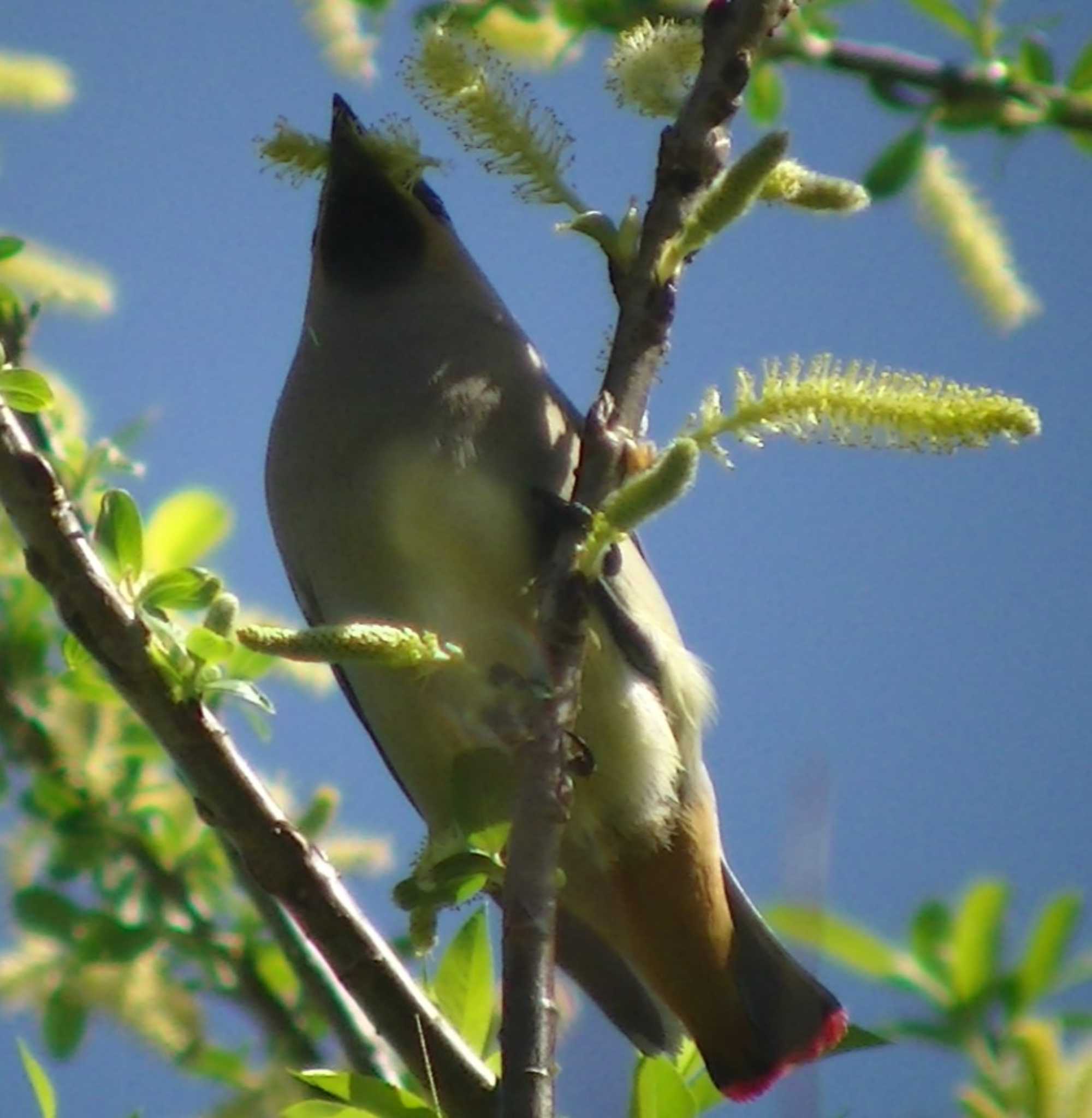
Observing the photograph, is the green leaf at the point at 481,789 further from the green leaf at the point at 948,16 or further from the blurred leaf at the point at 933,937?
the green leaf at the point at 948,16

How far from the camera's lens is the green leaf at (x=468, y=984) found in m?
1.52

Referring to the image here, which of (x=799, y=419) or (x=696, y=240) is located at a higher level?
(x=696, y=240)

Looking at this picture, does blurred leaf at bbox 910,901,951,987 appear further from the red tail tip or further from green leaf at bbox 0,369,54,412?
the red tail tip

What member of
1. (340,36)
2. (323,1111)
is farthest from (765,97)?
(323,1111)

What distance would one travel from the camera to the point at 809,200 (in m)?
1.43

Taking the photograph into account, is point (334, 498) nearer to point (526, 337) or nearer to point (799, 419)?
point (526, 337)

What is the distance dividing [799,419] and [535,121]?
34cm

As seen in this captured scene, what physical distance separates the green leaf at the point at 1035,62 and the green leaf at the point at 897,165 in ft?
0.36

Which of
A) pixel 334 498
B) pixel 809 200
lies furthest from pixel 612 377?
pixel 334 498

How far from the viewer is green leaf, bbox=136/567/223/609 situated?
1.48 metres

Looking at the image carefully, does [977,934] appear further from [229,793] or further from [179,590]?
[179,590]

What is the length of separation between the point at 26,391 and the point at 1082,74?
3.40 ft

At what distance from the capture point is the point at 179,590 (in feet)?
4.88

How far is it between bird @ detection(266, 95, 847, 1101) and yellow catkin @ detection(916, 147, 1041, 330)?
59 cm
